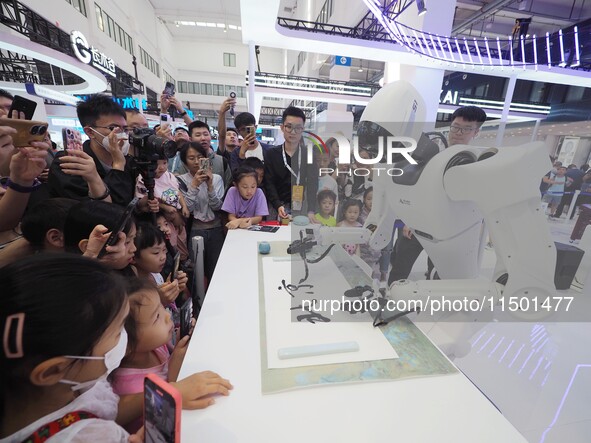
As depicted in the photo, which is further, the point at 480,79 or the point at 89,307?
the point at 480,79

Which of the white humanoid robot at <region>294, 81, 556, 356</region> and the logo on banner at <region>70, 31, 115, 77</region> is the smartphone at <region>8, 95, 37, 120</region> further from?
the logo on banner at <region>70, 31, 115, 77</region>

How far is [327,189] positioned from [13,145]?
125 centimetres

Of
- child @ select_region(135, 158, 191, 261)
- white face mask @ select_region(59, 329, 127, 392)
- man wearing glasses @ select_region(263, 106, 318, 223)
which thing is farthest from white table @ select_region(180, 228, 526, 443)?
child @ select_region(135, 158, 191, 261)

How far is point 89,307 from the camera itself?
55 cm

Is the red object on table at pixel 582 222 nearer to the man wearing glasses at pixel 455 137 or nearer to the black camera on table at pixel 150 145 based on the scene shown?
the man wearing glasses at pixel 455 137

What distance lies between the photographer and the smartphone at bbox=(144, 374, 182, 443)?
51 centimetres

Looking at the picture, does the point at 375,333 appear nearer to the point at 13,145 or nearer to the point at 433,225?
the point at 433,225

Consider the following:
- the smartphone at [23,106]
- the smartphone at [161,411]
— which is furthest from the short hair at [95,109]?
the smartphone at [161,411]

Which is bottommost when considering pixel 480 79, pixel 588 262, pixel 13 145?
pixel 588 262

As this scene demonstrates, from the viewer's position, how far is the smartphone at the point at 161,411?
0.51m

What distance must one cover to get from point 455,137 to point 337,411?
1.91 metres

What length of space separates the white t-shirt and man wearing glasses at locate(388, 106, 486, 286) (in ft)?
5.11

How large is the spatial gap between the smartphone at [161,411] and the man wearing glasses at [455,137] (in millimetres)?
1510

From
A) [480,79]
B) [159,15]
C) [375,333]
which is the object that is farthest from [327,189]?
[159,15]
